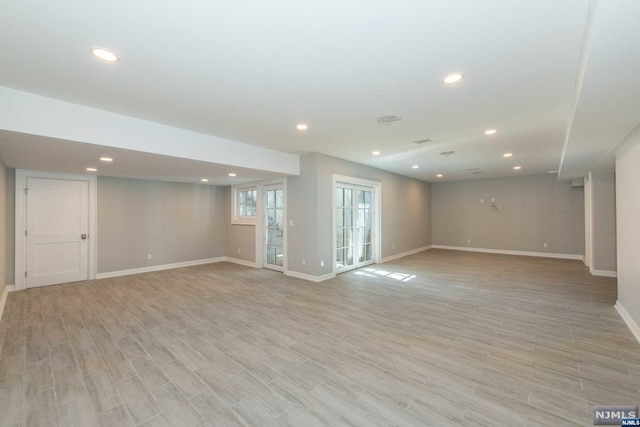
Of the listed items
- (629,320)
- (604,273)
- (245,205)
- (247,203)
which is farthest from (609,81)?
(245,205)

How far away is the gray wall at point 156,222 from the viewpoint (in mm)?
5957

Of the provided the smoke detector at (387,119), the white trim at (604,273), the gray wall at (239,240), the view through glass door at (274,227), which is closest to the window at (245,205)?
the gray wall at (239,240)

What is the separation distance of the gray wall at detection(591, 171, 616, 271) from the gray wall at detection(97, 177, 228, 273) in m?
9.06

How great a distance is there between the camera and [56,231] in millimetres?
5305

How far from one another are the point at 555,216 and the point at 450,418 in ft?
29.6

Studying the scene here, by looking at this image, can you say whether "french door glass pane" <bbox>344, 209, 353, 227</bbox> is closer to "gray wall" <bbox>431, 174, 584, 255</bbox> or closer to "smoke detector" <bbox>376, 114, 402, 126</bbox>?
"smoke detector" <bbox>376, 114, 402, 126</bbox>

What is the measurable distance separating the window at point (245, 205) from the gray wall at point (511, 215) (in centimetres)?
703

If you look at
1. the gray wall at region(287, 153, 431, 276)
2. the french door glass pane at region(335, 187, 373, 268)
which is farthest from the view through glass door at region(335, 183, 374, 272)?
the gray wall at region(287, 153, 431, 276)

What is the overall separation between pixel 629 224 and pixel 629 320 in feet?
3.86

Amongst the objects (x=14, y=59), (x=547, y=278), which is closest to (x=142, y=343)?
(x=14, y=59)

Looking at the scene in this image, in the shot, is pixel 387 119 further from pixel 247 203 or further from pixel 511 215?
pixel 511 215

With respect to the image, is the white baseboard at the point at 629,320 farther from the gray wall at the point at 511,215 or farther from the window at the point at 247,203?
the window at the point at 247,203

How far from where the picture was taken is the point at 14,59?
2162mm

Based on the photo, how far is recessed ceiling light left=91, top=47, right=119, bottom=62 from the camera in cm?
204
